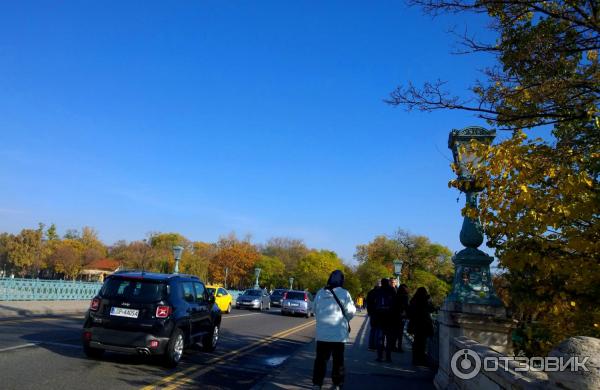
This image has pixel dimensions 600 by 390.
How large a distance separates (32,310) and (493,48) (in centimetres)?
1688

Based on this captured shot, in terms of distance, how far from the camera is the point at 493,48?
622 cm

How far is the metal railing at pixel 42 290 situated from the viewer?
19742 millimetres

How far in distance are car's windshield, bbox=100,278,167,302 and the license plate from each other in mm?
207

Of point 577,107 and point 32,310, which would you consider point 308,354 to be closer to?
point 577,107

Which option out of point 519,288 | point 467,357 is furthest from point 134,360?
point 519,288

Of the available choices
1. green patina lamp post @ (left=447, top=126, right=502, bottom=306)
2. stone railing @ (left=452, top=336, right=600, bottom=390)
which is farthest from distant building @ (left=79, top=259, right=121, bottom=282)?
stone railing @ (left=452, top=336, right=600, bottom=390)

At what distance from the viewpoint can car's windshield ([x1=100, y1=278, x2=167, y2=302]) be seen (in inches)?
343

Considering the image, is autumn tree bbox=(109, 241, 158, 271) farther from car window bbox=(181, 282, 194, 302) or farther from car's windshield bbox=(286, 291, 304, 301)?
car window bbox=(181, 282, 194, 302)

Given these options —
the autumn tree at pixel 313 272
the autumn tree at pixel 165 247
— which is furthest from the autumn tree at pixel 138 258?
the autumn tree at pixel 313 272

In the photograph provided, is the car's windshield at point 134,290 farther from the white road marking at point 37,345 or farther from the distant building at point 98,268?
the distant building at point 98,268

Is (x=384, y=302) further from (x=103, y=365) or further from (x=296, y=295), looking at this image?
(x=296, y=295)

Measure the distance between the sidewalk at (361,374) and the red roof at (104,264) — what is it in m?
88.6

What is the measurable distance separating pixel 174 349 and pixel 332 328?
371 cm

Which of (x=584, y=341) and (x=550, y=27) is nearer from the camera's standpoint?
(x=584, y=341)
